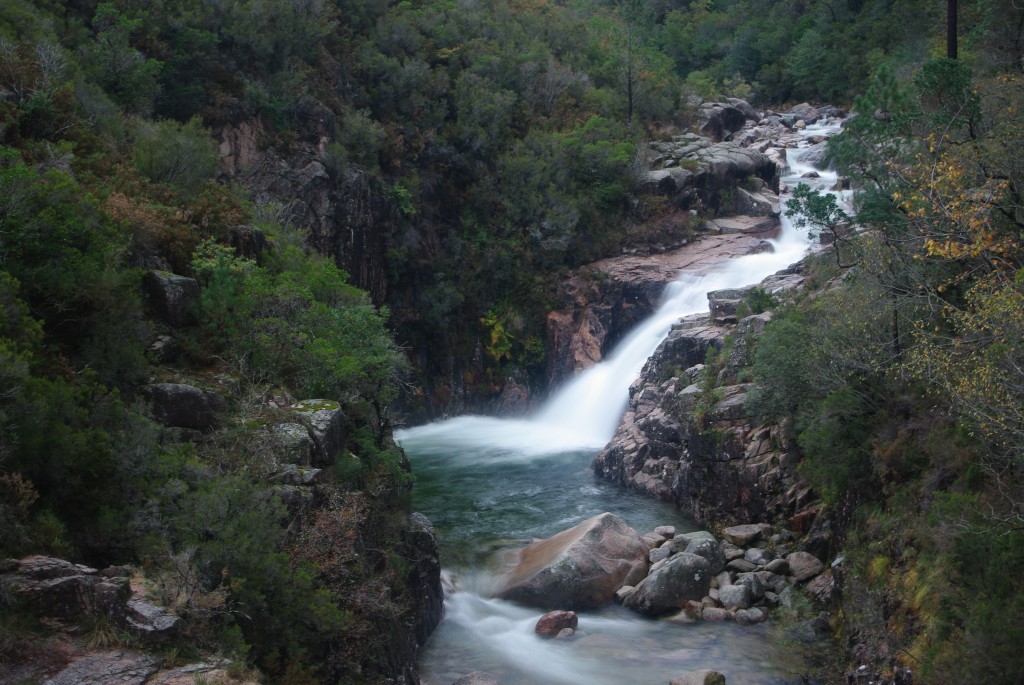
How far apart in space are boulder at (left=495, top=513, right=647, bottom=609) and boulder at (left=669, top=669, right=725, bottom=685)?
368cm

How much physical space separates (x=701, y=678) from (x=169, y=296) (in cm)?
1065

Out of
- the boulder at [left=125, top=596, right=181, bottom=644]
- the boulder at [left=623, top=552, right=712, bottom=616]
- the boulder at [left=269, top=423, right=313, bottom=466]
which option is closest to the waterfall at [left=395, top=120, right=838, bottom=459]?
the boulder at [left=623, top=552, right=712, bottom=616]

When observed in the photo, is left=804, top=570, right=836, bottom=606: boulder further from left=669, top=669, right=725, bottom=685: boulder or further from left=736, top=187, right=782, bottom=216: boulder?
left=736, top=187, right=782, bottom=216: boulder

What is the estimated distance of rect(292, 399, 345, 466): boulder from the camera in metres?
12.5

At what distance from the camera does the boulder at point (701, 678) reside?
1276 cm

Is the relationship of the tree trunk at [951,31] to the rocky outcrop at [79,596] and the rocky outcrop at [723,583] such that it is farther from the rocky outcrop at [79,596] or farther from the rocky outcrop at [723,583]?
the rocky outcrop at [79,596]

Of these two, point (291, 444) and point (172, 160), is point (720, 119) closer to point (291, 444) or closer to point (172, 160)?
point (172, 160)

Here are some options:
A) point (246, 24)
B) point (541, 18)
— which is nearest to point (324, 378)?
point (246, 24)

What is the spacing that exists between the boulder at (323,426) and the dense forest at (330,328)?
0.24m

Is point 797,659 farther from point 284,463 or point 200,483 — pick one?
point 200,483

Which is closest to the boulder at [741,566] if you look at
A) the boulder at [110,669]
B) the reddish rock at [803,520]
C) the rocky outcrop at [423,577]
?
the reddish rock at [803,520]

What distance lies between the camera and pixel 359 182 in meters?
31.0

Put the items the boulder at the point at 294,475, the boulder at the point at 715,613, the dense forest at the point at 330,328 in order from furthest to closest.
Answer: the boulder at the point at 715,613, the boulder at the point at 294,475, the dense forest at the point at 330,328

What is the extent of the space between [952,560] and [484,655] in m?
7.95
